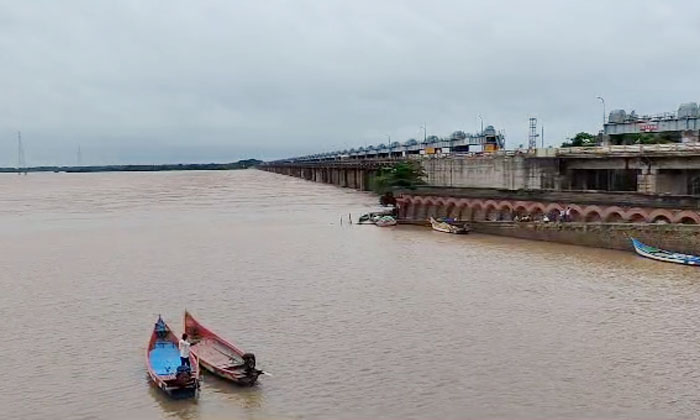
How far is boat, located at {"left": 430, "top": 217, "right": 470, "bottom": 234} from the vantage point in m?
60.7

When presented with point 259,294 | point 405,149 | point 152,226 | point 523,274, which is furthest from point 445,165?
point 405,149

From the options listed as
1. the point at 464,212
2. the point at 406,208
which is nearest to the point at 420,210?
the point at 406,208

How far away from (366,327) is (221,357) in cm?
711

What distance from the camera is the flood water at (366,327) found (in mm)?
21266

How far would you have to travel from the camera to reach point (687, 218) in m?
46.2

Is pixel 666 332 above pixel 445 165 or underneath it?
underneath

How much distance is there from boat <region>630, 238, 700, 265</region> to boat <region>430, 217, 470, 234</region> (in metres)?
16.3

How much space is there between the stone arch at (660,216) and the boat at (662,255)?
2762 mm

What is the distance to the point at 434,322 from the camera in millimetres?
30125

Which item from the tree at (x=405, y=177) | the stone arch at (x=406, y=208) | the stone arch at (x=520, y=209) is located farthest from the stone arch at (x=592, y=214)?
the tree at (x=405, y=177)

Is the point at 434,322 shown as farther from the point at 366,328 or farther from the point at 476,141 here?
the point at 476,141

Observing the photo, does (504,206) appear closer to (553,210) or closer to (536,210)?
(536,210)

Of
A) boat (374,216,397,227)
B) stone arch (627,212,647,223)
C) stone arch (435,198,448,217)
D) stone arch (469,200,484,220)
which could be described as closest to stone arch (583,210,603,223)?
stone arch (627,212,647,223)

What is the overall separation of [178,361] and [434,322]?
10785 mm
